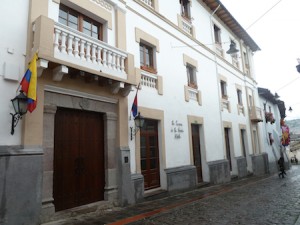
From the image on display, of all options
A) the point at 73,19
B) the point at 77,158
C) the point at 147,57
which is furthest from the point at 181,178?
the point at 73,19

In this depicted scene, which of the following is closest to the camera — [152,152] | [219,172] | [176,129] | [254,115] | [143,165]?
[143,165]

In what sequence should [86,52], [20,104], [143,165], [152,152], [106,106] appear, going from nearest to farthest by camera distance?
[20,104] → [86,52] → [106,106] → [143,165] → [152,152]

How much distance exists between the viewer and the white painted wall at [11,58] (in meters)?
5.20

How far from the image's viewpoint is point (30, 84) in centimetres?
509

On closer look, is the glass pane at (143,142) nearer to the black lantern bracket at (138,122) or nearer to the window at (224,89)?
the black lantern bracket at (138,122)

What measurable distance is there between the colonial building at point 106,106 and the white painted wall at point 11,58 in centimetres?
2

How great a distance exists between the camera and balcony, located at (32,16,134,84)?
5496 millimetres

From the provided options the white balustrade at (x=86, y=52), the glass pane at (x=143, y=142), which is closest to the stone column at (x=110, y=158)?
the glass pane at (x=143, y=142)

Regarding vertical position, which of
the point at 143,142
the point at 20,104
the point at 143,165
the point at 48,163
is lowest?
the point at 143,165

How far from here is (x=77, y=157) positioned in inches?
262

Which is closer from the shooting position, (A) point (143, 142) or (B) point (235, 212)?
(B) point (235, 212)

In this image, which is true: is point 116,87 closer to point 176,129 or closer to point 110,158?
point 110,158

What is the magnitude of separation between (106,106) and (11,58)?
2829mm

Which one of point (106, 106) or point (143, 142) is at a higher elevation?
point (106, 106)
